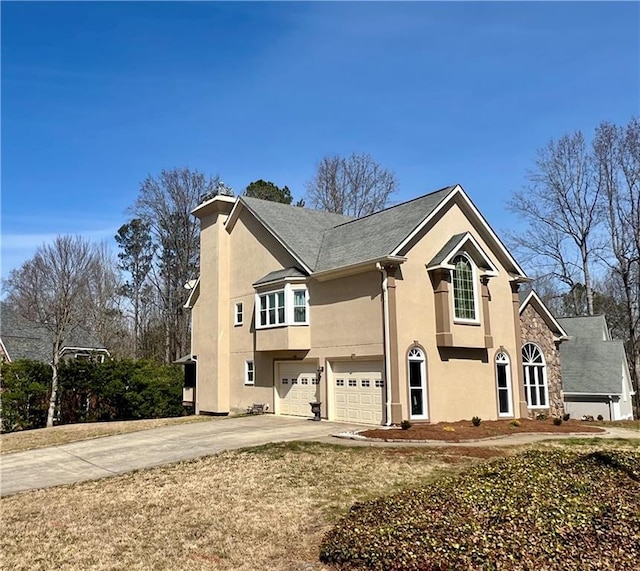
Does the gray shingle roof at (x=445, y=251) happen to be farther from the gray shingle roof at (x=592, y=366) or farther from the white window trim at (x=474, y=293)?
the gray shingle roof at (x=592, y=366)

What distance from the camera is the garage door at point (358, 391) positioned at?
18.0 metres

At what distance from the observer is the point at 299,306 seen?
2081cm

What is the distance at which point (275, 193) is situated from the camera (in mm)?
42594

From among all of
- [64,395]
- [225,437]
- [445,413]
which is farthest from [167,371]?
[445,413]

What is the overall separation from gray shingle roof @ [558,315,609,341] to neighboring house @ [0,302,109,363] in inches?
1070

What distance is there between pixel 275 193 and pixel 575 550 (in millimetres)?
38047

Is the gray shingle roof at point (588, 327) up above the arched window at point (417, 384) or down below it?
above

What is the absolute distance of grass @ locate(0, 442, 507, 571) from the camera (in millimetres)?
7094

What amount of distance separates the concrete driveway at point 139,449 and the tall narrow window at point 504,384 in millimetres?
6230

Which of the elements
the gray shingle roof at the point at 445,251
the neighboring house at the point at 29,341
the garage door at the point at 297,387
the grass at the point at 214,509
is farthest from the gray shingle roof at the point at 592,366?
the neighboring house at the point at 29,341

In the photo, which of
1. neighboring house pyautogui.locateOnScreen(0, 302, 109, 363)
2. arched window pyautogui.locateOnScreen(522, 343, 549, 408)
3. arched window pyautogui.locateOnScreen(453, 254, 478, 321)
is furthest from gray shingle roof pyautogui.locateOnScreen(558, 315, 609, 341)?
neighboring house pyautogui.locateOnScreen(0, 302, 109, 363)

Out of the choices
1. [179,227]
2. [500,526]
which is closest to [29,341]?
[179,227]

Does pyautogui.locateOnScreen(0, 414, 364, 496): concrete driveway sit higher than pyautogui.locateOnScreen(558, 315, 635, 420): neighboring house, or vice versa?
pyautogui.locateOnScreen(558, 315, 635, 420): neighboring house

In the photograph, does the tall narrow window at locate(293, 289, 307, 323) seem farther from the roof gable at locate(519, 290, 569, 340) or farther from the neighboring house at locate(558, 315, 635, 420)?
the neighboring house at locate(558, 315, 635, 420)
